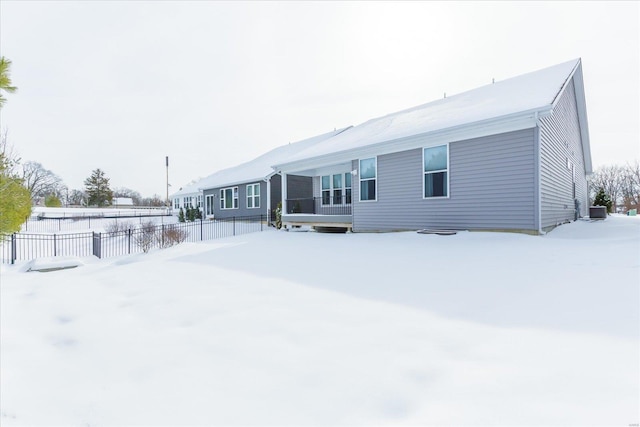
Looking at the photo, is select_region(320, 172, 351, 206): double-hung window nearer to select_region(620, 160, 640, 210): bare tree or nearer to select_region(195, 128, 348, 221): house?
select_region(195, 128, 348, 221): house

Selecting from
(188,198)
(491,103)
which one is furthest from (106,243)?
(188,198)

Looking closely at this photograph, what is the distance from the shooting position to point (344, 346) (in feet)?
10.2

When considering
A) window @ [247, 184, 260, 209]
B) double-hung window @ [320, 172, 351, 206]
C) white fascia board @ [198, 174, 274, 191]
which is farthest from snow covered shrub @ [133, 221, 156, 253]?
window @ [247, 184, 260, 209]

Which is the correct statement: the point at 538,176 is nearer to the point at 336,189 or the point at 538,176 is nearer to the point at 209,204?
the point at 336,189

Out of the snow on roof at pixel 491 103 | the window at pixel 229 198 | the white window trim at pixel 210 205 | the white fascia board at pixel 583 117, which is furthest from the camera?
the white window trim at pixel 210 205

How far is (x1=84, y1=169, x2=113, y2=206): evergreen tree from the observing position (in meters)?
59.7

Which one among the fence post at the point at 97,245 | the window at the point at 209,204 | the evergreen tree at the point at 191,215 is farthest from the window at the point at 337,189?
the evergreen tree at the point at 191,215

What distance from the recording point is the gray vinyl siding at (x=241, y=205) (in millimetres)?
19828

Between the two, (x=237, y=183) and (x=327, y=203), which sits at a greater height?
(x=237, y=183)

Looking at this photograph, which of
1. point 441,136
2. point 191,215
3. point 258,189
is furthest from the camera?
point 191,215

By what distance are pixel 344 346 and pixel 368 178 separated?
8.98 meters

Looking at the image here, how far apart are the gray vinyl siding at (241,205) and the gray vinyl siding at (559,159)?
1478cm

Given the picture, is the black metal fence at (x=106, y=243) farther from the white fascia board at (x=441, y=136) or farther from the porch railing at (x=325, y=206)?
the white fascia board at (x=441, y=136)

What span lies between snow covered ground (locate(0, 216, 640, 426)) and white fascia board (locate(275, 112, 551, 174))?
342cm
